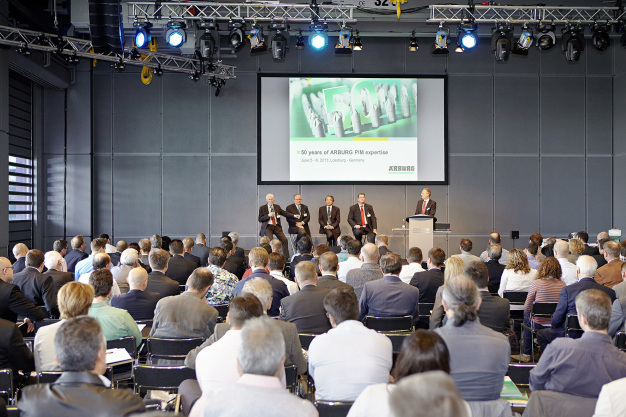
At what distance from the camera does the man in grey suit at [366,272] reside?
5.99 meters

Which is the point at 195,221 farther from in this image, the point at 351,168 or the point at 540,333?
the point at 540,333

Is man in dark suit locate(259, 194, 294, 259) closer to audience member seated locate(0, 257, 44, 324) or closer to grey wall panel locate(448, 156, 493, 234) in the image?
grey wall panel locate(448, 156, 493, 234)

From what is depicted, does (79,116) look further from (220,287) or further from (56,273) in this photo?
(220,287)

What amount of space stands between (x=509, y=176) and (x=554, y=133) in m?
1.48

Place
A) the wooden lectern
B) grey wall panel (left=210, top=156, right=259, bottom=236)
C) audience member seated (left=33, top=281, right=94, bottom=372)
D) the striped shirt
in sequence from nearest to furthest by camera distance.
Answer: audience member seated (left=33, top=281, right=94, bottom=372) → the striped shirt → the wooden lectern → grey wall panel (left=210, top=156, right=259, bottom=236)

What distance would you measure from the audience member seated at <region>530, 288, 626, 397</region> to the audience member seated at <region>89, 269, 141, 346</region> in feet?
9.00

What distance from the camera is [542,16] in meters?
10.8

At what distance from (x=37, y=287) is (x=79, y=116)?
330 inches

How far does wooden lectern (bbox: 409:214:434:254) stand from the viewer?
11086mm

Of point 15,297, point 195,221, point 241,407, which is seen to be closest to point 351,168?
point 195,221

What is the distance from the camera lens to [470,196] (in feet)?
45.2

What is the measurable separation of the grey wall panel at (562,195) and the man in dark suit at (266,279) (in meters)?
10.0

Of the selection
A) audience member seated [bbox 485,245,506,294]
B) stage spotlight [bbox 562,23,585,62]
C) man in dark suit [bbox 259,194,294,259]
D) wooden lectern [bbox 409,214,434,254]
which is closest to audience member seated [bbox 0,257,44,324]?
audience member seated [bbox 485,245,506,294]

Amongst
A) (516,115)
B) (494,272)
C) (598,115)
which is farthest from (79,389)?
(598,115)
